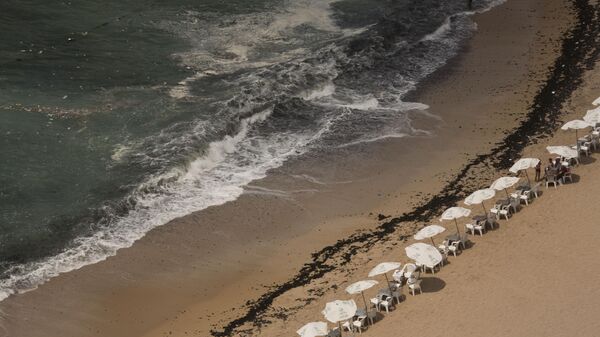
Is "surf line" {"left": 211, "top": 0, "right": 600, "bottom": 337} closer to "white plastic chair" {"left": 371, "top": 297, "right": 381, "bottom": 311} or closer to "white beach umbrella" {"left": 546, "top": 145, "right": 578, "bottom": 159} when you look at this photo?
"white plastic chair" {"left": 371, "top": 297, "right": 381, "bottom": 311}

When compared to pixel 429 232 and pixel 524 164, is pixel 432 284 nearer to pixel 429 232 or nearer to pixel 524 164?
pixel 429 232

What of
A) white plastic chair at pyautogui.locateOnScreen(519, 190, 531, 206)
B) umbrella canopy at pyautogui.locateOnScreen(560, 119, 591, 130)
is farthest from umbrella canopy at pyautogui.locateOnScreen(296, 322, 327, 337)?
umbrella canopy at pyautogui.locateOnScreen(560, 119, 591, 130)

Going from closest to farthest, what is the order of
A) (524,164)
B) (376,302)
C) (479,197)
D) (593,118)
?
(376,302), (479,197), (524,164), (593,118)

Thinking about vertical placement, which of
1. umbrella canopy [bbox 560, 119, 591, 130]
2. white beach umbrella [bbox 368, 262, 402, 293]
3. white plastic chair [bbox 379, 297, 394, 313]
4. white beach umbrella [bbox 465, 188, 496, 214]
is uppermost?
umbrella canopy [bbox 560, 119, 591, 130]

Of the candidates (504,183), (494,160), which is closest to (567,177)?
(504,183)

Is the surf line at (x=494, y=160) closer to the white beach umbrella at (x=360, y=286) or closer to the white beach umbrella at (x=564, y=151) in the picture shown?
the white beach umbrella at (x=360, y=286)

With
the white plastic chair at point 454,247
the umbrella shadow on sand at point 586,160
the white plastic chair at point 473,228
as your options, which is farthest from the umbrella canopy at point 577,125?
the white plastic chair at point 454,247
